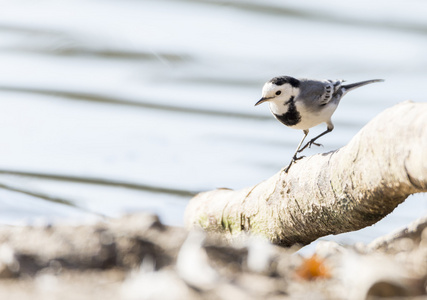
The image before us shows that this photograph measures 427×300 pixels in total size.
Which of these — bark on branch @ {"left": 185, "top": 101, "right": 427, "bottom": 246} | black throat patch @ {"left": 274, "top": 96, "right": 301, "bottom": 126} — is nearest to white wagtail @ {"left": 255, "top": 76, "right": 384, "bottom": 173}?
black throat patch @ {"left": 274, "top": 96, "right": 301, "bottom": 126}

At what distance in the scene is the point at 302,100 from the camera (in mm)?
6441

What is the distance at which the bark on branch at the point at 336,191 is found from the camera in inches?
146

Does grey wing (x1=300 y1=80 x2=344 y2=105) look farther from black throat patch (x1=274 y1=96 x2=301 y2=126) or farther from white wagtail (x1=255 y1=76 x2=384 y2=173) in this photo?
black throat patch (x1=274 y1=96 x2=301 y2=126)

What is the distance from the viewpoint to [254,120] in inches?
501

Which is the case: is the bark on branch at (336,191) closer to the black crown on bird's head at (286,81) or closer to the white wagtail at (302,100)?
the white wagtail at (302,100)

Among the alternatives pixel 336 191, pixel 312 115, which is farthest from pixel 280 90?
pixel 336 191

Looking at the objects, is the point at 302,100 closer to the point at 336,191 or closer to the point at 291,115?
the point at 291,115

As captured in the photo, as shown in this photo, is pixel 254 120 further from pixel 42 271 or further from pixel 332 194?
pixel 42 271

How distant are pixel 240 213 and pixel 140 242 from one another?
2.17m

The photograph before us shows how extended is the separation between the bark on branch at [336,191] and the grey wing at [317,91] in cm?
112

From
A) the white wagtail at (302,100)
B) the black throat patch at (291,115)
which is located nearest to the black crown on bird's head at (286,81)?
the white wagtail at (302,100)

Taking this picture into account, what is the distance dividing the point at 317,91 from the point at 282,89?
0.97 ft

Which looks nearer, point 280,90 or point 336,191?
point 336,191

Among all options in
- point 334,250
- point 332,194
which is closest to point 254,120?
point 332,194
